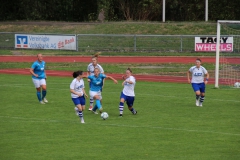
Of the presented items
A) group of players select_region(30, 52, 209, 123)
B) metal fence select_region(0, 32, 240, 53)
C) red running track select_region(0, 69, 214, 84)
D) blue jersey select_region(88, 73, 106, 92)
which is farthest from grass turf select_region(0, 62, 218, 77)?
blue jersey select_region(88, 73, 106, 92)

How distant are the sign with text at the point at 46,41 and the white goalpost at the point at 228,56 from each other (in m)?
12.6

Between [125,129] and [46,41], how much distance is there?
33.4m

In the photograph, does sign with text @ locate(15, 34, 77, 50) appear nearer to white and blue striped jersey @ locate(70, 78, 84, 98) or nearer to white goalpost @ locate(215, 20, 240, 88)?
white goalpost @ locate(215, 20, 240, 88)

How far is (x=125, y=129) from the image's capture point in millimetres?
21969

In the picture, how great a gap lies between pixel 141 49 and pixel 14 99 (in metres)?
26.2

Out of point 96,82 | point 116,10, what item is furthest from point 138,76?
point 116,10

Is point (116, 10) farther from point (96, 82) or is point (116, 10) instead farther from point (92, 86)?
point (96, 82)

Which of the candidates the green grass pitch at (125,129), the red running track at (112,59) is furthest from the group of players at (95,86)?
the red running track at (112,59)

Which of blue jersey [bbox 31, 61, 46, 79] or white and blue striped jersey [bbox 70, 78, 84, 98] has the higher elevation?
blue jersey [bbox 31, 61, 46, 79]

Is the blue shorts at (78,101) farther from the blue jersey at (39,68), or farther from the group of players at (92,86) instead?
the blue jersey at (39,68)

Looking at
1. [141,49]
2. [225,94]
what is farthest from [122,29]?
[225,94]

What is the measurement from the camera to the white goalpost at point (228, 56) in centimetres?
3525

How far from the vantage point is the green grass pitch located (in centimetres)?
1820

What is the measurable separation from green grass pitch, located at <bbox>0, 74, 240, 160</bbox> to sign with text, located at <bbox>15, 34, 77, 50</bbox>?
69.7 ft
